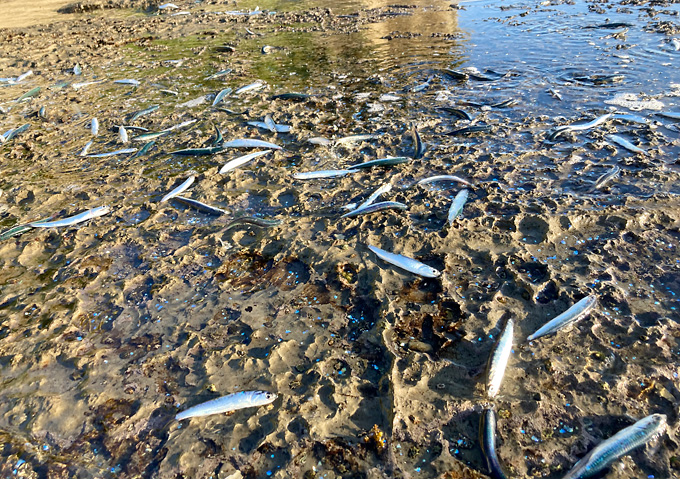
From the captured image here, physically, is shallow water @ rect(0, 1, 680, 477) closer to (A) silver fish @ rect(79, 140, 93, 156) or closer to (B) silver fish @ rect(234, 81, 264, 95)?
(A) silver fish @ rect(79, 140, 93, 156)

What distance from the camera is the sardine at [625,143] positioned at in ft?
16.3

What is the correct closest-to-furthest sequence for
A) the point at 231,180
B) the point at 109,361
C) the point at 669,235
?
1. the point at 109,361
2. the point at 669,235
3. the point at 231,180

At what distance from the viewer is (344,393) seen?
2719mm

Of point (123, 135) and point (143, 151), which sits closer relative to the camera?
point (143, 151)

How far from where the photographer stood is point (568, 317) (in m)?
2.95

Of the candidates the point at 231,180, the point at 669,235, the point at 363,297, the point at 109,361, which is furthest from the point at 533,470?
the point at 231,180

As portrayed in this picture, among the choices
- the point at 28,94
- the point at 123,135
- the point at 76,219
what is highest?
the point at 28,94

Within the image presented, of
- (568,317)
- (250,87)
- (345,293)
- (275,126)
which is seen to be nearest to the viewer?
(568,317)

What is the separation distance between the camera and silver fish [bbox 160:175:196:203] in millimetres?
4980

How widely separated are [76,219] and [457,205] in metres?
4.41

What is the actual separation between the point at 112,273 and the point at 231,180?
194 centimetres

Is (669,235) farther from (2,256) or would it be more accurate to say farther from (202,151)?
(2,256)

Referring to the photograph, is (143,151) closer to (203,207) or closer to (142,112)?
(142,112)

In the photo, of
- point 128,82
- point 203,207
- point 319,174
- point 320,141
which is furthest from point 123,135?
point 319,174
